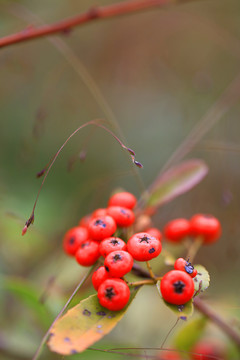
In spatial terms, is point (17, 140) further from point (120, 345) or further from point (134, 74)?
point (120, 345)

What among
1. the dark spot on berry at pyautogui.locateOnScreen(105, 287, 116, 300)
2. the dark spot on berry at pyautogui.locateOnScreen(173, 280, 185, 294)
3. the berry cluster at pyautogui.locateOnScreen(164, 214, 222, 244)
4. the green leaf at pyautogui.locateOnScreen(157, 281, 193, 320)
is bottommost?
the berry cluster at pyautogui.locateOnScreen(164, 214, 222, 244)

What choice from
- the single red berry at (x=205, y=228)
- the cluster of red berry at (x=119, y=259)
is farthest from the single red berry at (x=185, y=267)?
the single red berry at (x=205, y=228)

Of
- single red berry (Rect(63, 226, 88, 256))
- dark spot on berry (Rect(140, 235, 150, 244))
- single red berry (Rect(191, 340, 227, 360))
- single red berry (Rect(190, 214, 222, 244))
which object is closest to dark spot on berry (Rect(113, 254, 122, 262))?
dark spot on berry (Rect(140, 235, 150, 244))

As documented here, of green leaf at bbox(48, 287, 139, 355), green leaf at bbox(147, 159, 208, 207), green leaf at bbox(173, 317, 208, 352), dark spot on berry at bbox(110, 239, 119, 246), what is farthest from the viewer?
green leaf at bbox(173, 317, 208, 352)

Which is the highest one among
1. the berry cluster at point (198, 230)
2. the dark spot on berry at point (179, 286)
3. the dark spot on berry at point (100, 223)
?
the dark spot on berry at point (100, 223)

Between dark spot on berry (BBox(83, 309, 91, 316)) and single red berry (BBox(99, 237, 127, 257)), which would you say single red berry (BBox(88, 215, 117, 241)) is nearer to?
single red berry (BBox(99, 237, 127, 257))

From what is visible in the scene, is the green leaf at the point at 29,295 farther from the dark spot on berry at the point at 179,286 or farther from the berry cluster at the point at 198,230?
the dark spot on berry at the point at 179,286
